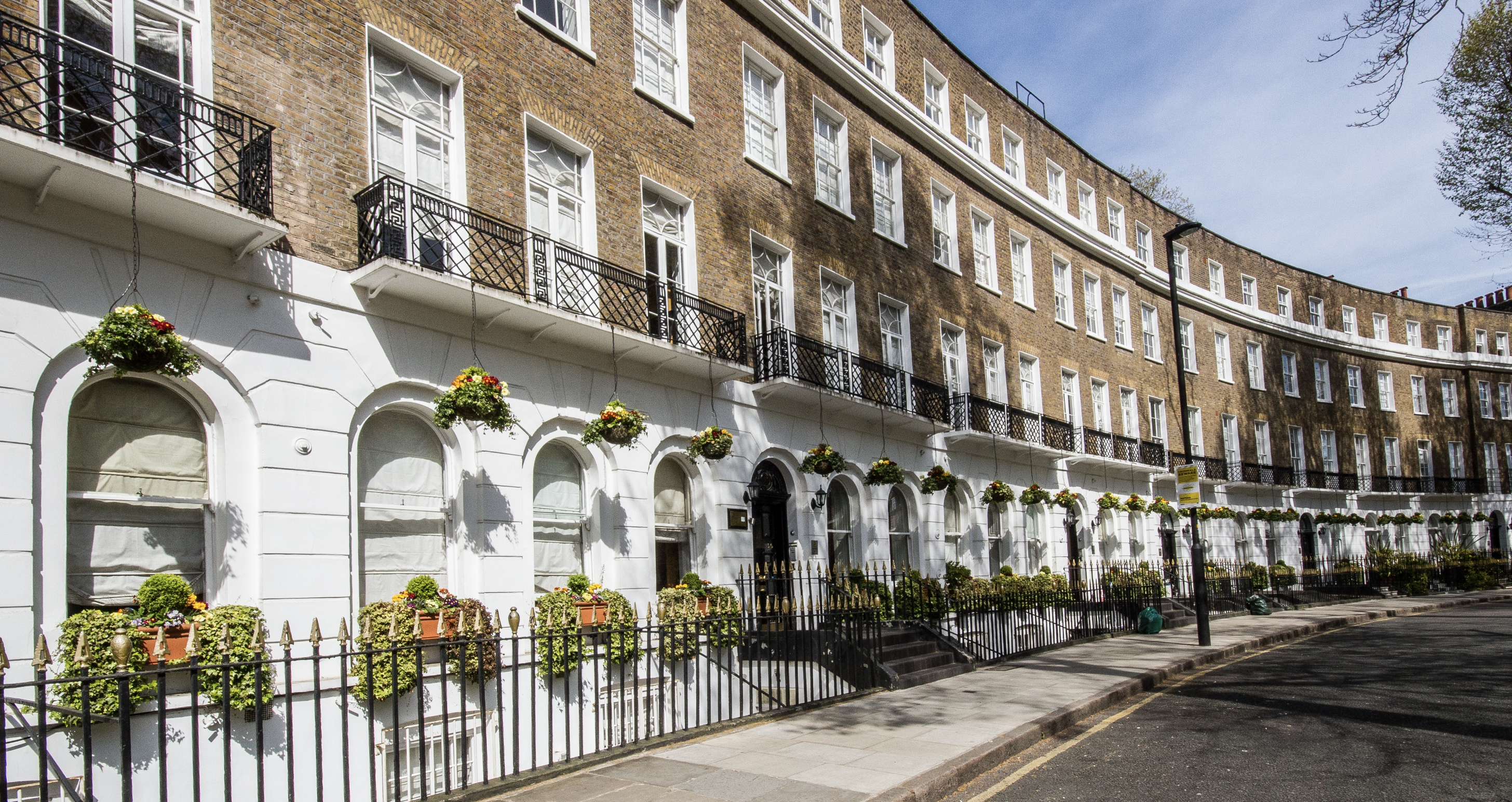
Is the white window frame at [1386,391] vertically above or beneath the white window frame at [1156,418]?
above

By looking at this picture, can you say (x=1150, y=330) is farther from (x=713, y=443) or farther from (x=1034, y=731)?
(x=1034, y=731)

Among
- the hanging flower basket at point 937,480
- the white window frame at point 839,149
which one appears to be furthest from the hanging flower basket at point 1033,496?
the white window frame at point 839,149

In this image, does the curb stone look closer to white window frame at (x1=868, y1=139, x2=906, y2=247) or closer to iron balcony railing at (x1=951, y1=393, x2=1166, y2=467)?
iron balcony railing at (x1=951, y1=393, x2=1166, y2=467)

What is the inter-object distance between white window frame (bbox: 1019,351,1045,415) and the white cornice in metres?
4.14

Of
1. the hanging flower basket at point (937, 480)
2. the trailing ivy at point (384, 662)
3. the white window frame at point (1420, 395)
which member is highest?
the white window frame at point (1420, 395)

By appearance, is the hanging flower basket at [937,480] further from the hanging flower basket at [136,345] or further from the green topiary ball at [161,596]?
the hanging flower basket at [136,345]

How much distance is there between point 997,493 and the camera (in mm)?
22188

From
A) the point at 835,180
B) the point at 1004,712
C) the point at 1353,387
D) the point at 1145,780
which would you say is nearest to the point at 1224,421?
the point at 1353,387

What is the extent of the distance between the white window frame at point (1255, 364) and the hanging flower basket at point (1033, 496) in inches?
718

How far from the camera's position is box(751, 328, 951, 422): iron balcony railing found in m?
16.3

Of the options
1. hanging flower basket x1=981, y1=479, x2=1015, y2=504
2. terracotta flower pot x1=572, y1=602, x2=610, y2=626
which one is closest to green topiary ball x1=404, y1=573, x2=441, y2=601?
terracotta flower pot x1=572, y1=602, x2=610, y2=626

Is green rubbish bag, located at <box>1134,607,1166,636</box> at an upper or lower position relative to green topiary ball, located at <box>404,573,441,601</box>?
lower

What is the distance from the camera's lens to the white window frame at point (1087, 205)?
30672mm

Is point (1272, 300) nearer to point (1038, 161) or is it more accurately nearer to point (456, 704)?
point (1038, 161)
